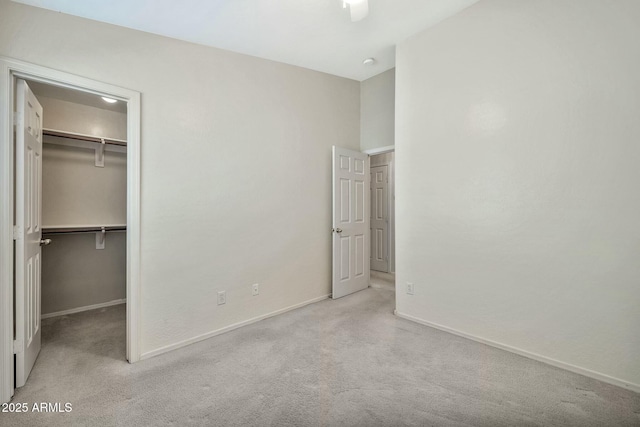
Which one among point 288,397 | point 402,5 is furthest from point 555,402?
point 402,5

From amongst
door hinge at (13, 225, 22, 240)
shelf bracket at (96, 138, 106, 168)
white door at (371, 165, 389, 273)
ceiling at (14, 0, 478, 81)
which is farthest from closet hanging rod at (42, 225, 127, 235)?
white door at (371, 165, 389, 273)

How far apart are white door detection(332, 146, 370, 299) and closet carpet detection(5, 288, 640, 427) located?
1130mm

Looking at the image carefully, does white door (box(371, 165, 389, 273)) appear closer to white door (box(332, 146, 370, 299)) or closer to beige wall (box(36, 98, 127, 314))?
white door (box(332, 146, 370, 299))

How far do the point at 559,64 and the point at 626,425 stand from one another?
2.32 metres

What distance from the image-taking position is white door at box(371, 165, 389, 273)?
5188 mm

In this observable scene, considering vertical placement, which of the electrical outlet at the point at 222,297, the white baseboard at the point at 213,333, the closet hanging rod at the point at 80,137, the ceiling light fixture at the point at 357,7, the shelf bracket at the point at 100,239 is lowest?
the white baseboard at the point at 213,333

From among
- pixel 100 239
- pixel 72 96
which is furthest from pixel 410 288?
pixel 72 96

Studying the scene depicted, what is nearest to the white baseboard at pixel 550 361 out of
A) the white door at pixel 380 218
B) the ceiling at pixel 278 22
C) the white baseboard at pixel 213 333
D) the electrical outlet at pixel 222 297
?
the white baseboard at pixel 213 333

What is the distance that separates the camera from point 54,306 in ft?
10.1

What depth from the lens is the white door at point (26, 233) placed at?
1.83 meters

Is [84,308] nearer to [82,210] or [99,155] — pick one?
[82,210]

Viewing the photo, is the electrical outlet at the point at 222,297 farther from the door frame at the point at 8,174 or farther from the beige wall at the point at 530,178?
the beige wall at the point at 530,178

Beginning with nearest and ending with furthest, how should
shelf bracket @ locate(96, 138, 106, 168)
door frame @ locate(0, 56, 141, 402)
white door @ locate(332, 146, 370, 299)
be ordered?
door frame @ locate(0, 56, 141, 402) < shelf bracket @ locate(96, 138, 106, 168) < white door @ locate(332, 146, 370, 299)

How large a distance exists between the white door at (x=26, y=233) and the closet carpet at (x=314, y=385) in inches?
9.6
